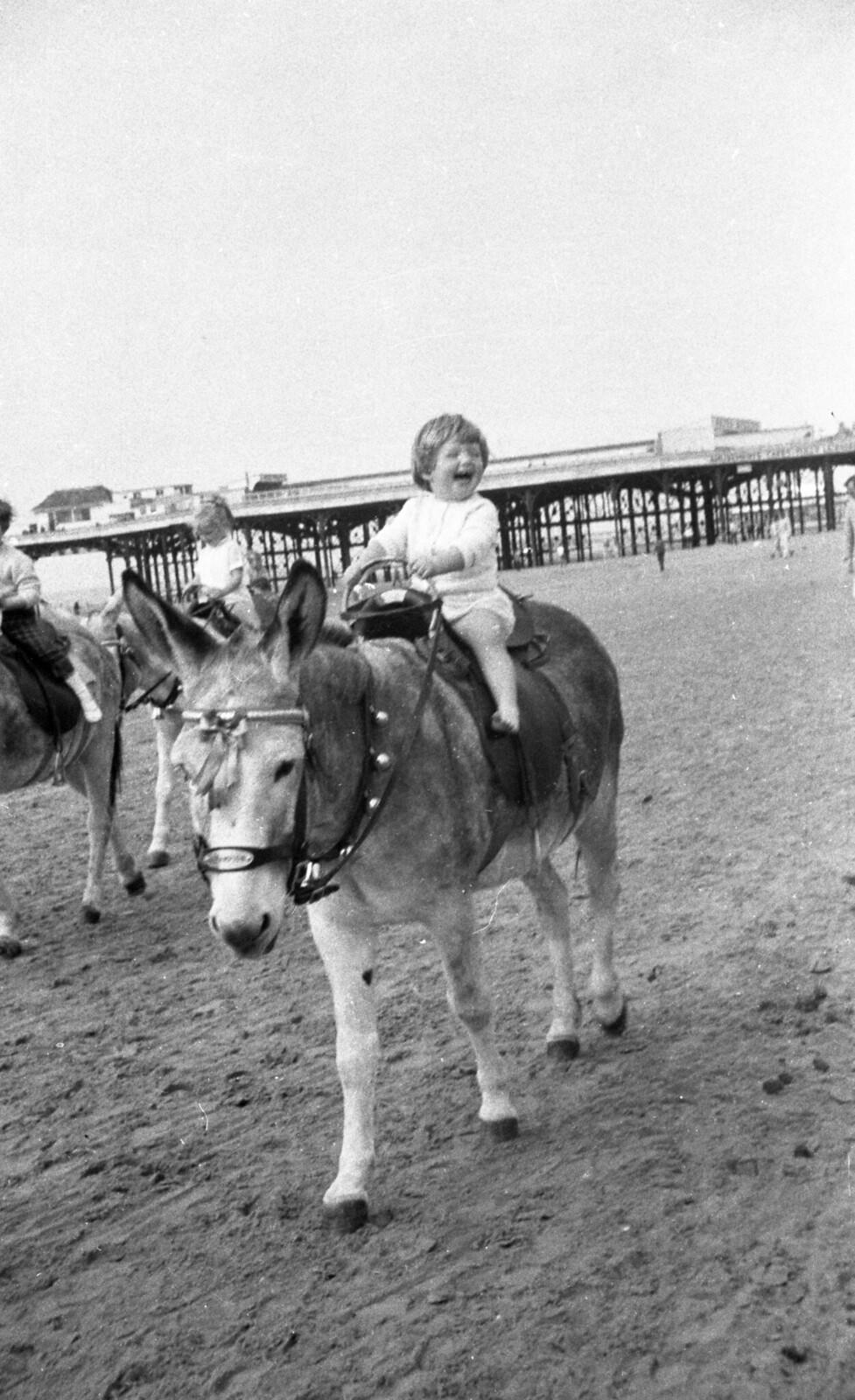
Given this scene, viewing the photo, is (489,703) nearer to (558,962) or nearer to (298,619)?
(298,619)

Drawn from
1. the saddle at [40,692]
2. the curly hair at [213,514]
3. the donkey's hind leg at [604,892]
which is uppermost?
the curly hair at [213,514]

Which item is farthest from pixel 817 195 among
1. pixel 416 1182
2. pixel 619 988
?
pixel 416 1182

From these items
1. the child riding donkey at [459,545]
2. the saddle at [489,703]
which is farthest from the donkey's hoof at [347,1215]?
the child riding donkey at [459,545]

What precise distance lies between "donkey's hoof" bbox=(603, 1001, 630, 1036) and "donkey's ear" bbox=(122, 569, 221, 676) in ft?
9.32

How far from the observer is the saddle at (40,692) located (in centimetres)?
849

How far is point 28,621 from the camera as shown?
28.3 feet

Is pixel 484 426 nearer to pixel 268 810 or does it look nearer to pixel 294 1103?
pixel 268 810

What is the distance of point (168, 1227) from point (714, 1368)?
193 centimetres

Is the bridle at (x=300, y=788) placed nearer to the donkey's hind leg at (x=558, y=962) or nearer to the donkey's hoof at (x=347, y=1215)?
the donkey's hoof at (x=347, y=1215)

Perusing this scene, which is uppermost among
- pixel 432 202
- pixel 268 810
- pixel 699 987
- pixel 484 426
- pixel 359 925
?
pixel 432 202

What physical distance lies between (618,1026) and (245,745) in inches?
112

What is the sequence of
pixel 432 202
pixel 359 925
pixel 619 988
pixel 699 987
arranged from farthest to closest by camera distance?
pixel 699 987 < pixel 619 988 < pixel 432 202 < pixel 359 925

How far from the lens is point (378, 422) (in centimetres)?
585

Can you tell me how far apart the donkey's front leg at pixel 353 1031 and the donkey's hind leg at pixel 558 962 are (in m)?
1.31
